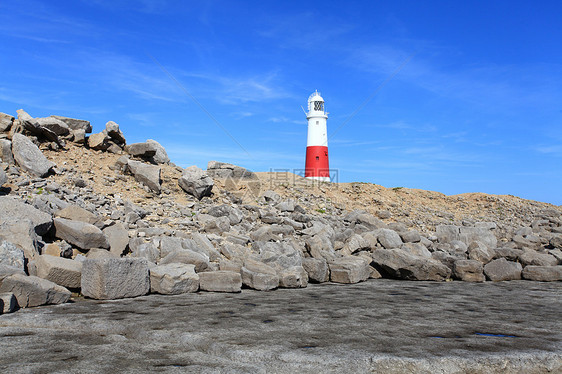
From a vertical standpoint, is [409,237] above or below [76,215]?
below

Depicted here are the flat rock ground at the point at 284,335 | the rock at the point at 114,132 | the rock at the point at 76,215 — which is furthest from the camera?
the rock at the point at 114,132

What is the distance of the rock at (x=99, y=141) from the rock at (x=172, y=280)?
366 inches

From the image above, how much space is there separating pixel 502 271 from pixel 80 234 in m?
11.4

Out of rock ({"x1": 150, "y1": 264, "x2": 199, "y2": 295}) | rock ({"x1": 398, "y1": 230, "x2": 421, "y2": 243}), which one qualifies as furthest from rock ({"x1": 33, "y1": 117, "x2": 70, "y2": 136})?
rock ({"x1": 398, "y1": 230, "x2": 421, "y2": 243})

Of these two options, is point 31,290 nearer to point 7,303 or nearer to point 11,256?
point 7,303

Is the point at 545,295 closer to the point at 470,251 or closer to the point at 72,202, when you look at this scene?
the point at 470,251

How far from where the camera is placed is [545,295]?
984 centimetres

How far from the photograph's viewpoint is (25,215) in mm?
9734

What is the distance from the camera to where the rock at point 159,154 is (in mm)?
17852

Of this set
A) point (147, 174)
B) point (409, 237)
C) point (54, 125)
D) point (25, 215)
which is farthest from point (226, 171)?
point (25, 215)

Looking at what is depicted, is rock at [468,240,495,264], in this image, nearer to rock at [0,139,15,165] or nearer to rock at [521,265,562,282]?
rock at [521,265,562,282]

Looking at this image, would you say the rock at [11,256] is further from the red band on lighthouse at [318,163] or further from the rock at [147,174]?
the red band on lighthouse at [318,163]

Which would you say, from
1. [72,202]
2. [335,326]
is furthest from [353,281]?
[72,202]

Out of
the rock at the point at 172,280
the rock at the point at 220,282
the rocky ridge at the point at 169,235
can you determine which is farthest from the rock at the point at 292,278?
the rock at the point at 172,280
